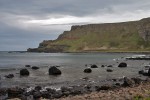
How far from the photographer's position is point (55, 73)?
200ft

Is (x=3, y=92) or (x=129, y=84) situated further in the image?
(x=129, y=84)

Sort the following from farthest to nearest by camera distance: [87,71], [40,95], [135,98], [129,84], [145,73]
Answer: [87,71], [145,73], [129,84], [40,95], [135,98]

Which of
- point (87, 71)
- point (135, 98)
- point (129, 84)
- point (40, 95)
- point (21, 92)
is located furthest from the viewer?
point (87, 71)

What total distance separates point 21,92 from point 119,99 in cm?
1499

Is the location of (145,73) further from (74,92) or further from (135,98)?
(135,98)

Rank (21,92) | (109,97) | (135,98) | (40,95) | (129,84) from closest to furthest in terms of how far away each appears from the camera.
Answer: (135,98) → (109,97) → (40,95) → (21,92) → (129,84)

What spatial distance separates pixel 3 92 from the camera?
116 feet

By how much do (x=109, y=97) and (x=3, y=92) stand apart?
50.6ft

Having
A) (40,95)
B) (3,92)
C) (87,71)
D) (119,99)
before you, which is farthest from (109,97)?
(87,71)

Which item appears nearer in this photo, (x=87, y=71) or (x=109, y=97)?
(x=109, y=97)

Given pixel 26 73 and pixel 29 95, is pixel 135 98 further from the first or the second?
pixel 26 73

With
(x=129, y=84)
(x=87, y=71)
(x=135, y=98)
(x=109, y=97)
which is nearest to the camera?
(x=135, y=98)

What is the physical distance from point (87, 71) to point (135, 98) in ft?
144

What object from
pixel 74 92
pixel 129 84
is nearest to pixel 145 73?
pixel 129 84
